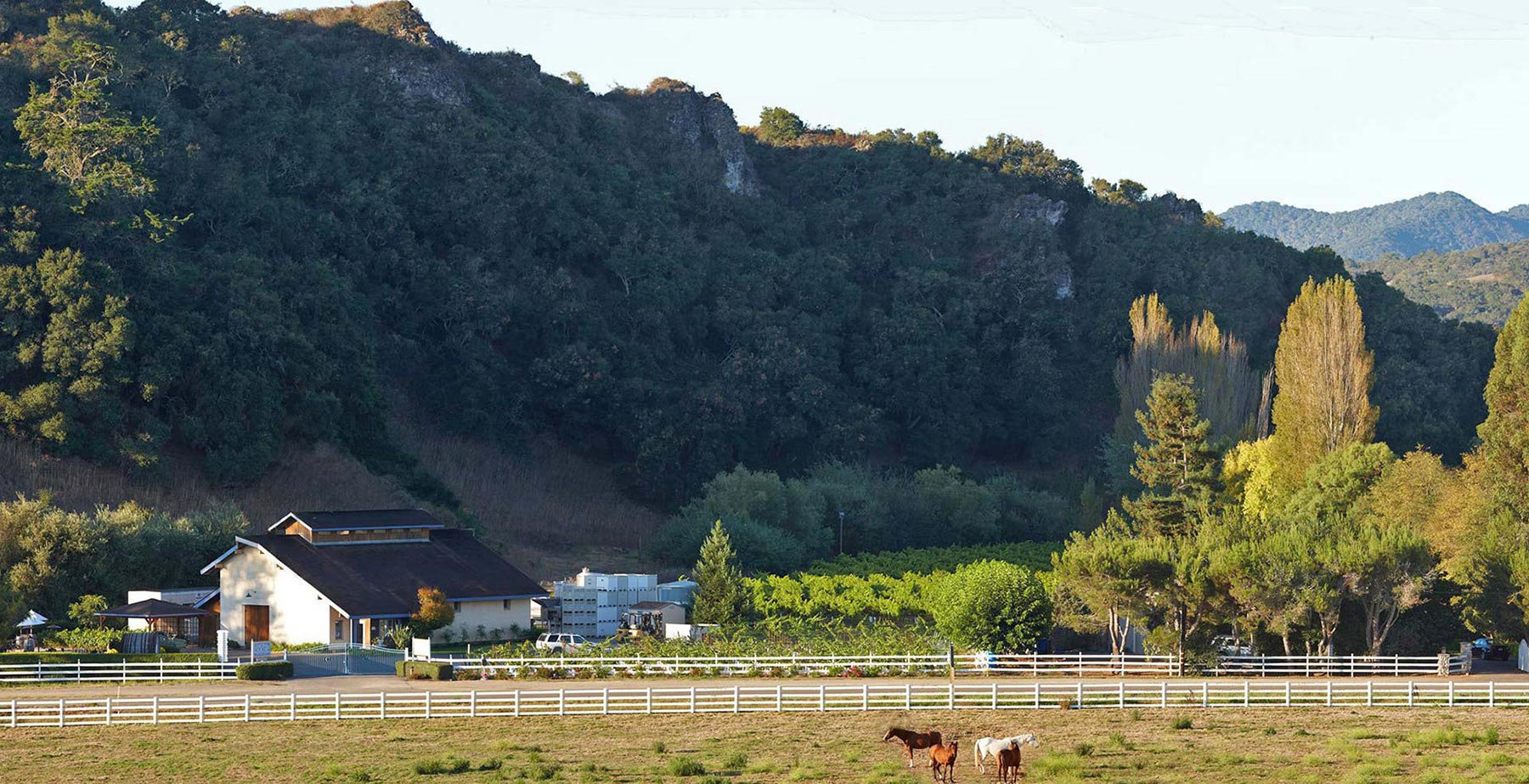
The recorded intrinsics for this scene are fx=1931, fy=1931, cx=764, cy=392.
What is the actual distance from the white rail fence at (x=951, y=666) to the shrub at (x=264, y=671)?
536 centimetres

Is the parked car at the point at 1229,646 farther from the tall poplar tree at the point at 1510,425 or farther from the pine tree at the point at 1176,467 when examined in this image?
the tall poplar tree at the point at 1510,425

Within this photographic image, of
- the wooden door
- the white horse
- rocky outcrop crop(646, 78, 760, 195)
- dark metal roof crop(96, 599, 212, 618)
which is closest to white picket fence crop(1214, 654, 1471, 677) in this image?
the white horse

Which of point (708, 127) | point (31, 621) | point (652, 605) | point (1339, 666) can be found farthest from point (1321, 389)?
point (708, 127)

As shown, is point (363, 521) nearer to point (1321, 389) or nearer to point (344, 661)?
point (344, 661)

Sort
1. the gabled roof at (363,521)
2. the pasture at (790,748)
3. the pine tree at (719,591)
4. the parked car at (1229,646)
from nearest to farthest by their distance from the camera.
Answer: the pasture at (790,748) < the parked car at (1229,646) < the pine tree at (719,591) < the gabled roof at (363,521)

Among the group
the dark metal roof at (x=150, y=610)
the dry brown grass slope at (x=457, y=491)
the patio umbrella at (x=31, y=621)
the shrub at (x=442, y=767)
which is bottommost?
the shrub at (x=442, y=767)

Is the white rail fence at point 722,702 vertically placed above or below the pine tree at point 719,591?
below

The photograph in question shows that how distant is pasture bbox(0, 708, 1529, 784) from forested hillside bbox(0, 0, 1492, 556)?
172 feet

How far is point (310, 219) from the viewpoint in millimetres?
116938

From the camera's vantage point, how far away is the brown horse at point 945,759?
122 feet

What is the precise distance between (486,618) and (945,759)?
3930 centimetres

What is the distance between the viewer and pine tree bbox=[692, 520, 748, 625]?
2963 inches

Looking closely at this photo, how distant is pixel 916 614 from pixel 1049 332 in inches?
2621

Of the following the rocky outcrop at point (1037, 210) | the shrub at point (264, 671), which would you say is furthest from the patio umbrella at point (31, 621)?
the rocky outcrop at point (1037, 210)
